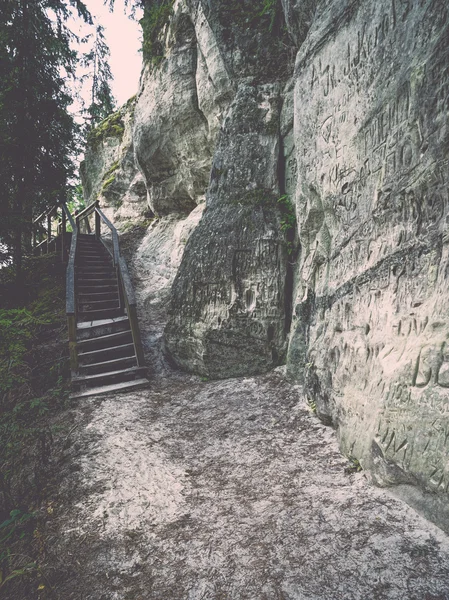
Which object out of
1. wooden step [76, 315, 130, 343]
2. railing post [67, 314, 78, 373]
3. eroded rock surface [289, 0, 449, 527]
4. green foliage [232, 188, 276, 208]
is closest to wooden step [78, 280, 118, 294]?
wooden step [76, 315, 130, 343]

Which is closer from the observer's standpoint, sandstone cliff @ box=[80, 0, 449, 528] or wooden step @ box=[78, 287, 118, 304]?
sandstone cliff @ box=[80, 0, 449, 528]

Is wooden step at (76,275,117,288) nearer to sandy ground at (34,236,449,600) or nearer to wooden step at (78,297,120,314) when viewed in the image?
wooden step at (78,297,120,314)

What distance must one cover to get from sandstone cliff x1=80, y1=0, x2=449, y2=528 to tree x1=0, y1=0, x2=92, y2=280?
3.16 meters

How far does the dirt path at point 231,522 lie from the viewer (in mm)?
1995

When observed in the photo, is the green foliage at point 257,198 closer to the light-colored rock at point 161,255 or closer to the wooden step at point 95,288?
the light-colored rock at point 161,255

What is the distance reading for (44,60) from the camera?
9680 mm

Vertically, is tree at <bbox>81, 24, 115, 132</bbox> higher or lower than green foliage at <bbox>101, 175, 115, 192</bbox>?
higher

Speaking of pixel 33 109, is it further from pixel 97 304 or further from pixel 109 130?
pixel 109 130

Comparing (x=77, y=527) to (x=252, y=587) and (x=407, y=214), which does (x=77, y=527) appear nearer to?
(x=252, y=587)

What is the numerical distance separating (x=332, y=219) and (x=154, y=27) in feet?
32.5

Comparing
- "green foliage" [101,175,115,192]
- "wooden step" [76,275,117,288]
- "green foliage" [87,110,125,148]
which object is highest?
"green foliage" [87,110,125,148]

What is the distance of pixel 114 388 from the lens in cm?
565

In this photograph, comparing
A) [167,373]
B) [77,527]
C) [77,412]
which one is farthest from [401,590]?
[167,373]

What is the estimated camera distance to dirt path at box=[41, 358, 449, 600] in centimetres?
200
